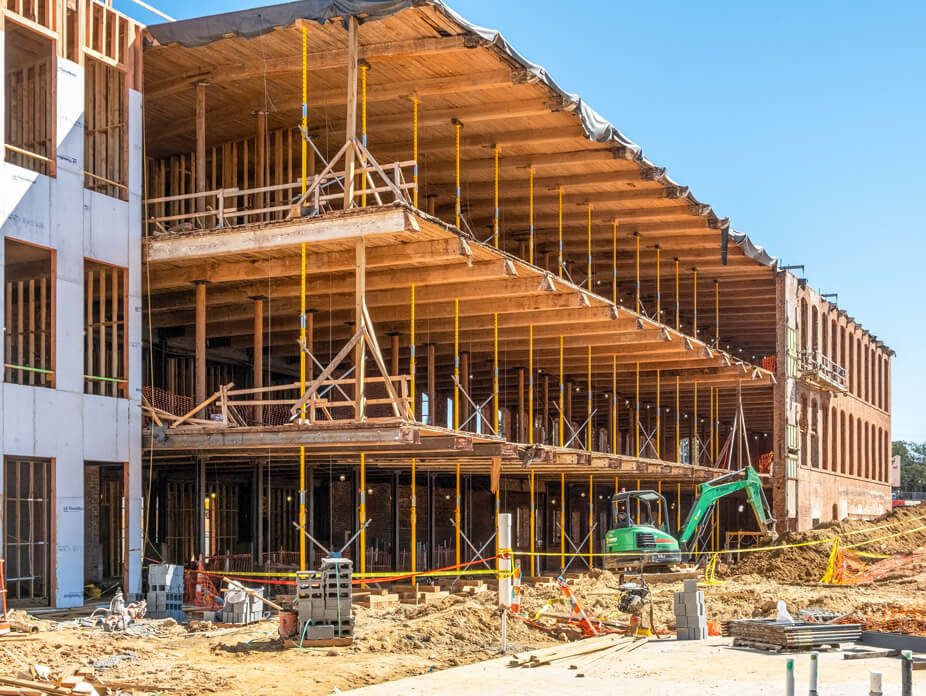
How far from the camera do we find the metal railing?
1911 inches

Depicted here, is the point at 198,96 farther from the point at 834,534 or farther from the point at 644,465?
the point at 834,534

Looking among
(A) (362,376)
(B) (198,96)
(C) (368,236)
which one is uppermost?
(B) (198,96)

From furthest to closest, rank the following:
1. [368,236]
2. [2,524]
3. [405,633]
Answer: [368,236], [2,524], [405,633]

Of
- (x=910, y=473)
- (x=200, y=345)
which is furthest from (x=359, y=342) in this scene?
(x=910, y=473)

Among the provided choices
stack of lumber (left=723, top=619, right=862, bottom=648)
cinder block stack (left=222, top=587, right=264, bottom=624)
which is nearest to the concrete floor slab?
stack of lumber (left=723, top=619, right=862, bottom=648)

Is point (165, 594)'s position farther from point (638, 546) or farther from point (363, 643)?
point (638, 546)

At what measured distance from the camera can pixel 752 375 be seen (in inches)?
1747

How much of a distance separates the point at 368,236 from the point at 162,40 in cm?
634

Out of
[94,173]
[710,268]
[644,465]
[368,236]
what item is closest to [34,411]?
[94,173]

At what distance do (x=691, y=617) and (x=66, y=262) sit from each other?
13.4 m

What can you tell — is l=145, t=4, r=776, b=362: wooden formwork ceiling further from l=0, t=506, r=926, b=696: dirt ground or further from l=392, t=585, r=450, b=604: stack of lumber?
l=0, t=506, r=926, b=696: dirt ground

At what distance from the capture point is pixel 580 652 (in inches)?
773

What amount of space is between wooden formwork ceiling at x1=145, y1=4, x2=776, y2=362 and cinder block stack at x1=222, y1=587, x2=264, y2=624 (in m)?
6.96

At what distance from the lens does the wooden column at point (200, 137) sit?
26.6 m
